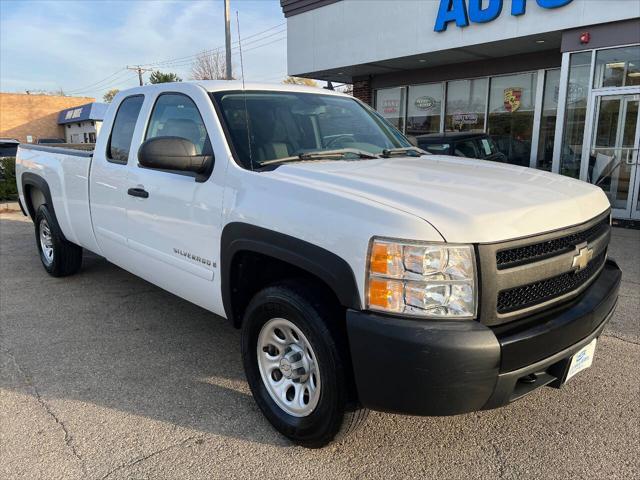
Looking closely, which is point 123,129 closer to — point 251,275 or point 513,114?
point 251,275

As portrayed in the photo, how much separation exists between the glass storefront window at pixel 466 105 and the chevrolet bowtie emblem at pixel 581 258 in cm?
1112

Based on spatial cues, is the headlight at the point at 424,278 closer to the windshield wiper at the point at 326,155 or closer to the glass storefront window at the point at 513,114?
the windshield wiper at the point at 326,155

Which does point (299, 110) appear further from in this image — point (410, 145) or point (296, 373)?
point (296, 373)

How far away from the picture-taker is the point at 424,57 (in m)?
12.1

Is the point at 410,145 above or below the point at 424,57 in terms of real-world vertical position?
below

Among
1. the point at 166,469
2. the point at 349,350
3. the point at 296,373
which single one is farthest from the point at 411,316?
the point at 166,469

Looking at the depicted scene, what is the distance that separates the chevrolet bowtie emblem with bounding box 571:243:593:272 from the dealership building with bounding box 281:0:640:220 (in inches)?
304

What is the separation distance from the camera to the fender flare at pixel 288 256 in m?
2.19

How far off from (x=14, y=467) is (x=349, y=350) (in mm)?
1761

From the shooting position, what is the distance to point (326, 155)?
315cm

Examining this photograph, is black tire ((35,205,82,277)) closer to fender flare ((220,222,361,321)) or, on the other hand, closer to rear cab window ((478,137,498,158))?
fender flare ((220,222,361,321))

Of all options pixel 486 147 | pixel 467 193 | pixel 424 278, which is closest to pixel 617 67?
pixel 486 147

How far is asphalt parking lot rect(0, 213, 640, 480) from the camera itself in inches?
98.5

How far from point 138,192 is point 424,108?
11.8 metres
